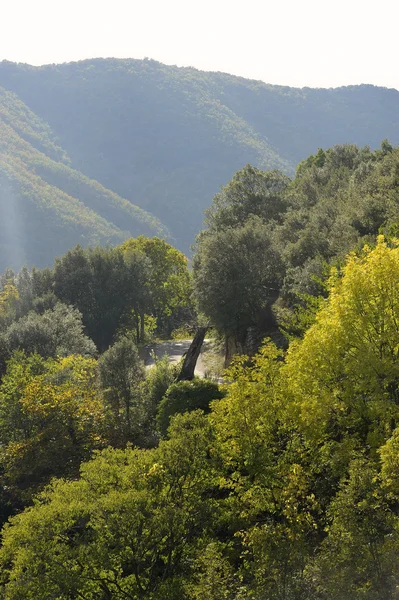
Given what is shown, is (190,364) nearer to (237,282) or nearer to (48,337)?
(237,282)

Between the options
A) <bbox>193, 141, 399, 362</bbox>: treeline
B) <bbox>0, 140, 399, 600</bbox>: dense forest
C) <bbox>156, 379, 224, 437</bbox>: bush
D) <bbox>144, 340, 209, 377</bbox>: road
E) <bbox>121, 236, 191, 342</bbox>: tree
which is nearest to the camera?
<bbox>0, 140, 399, 600</bbox>: dense forest

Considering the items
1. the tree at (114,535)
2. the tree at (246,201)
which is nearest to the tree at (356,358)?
the tree at (114,535)

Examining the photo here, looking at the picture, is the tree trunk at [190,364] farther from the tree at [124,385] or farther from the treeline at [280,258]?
the treeline at [280,258]

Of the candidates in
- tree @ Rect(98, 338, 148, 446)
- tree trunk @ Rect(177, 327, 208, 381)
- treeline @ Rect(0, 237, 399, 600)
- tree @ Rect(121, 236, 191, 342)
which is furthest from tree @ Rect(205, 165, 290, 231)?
treeline @ Rect(0, 237, 399, 600)

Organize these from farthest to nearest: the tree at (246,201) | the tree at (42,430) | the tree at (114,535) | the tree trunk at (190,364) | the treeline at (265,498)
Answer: the tree at (246,201) → the tree trunk at (190,364) → the tree at (42,430) → the tree at (114,535) → the treeline at (265,498)

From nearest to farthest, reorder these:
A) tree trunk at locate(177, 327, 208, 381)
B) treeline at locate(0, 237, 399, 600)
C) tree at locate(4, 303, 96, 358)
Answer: treeline at locate(0, 237, 399, 600), tree trunk at locate(177, 327, 208, 381), tree at locate(4, 303, 96, 358)

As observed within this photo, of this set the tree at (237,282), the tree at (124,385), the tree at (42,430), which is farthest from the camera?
the tree at (237,282)

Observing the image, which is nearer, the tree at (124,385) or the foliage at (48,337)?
the tree at (124,385)

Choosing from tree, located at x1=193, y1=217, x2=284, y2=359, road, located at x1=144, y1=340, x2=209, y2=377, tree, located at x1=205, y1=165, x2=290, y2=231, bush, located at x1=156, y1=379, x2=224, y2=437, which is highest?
tree, located at x1=205, y1=165, x2=290, y2=231

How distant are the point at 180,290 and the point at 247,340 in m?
34.4

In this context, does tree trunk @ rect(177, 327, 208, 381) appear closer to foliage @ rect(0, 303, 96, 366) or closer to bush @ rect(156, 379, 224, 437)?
bush @ rect(156, 379, 224, 437)

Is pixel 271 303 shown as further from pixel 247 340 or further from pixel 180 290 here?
pixel 180 290

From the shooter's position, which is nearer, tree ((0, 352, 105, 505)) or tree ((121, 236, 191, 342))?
tree ((0, 352, 105, 505))

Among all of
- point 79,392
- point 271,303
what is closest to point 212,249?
point 271,303
